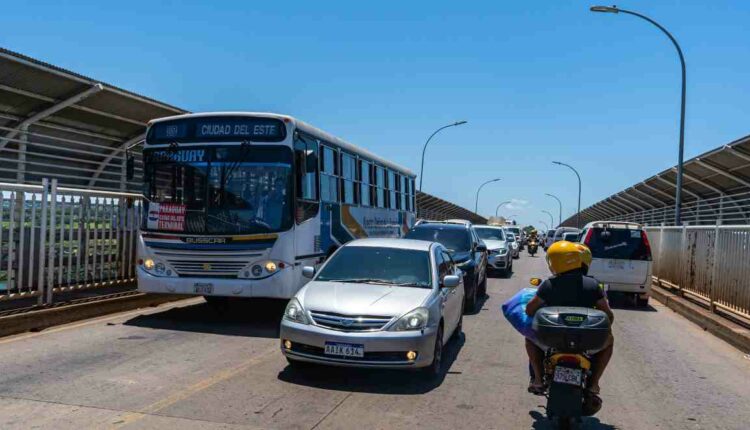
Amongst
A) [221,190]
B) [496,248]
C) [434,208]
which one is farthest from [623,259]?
[434,208]

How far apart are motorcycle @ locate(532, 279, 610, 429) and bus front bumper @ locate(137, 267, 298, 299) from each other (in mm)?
5348

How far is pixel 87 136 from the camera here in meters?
15.7

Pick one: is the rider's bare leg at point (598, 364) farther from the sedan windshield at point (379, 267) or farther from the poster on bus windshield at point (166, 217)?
the poster on bus windshield at point (166, 217)

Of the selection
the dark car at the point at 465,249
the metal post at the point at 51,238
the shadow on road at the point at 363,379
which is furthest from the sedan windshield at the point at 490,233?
the shadow on road at the point at 363,379

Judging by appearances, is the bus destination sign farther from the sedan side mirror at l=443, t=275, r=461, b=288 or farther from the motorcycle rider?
the motorcycle rider

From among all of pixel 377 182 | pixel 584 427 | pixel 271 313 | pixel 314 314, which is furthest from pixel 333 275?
pixel 377 182

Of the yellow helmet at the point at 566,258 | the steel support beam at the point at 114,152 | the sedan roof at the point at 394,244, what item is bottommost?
the sedan roof at the point at 394,244

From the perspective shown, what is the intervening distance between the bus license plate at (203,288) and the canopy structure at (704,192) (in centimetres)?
1007

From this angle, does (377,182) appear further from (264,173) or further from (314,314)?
(314,314)

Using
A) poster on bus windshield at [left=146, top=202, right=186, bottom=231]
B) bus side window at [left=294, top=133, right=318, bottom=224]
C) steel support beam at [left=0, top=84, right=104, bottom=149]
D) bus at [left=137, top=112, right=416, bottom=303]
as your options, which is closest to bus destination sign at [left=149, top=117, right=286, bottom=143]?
bus at [left=137, top=112, right=416, bottom=303]

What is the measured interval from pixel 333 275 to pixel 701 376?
4.66 metres

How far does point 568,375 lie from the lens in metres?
4.89

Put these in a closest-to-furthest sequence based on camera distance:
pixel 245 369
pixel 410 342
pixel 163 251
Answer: pixel 410 342 < pixel 245 369 < pixel 163 251

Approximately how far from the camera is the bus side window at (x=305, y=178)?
32.9 ft
